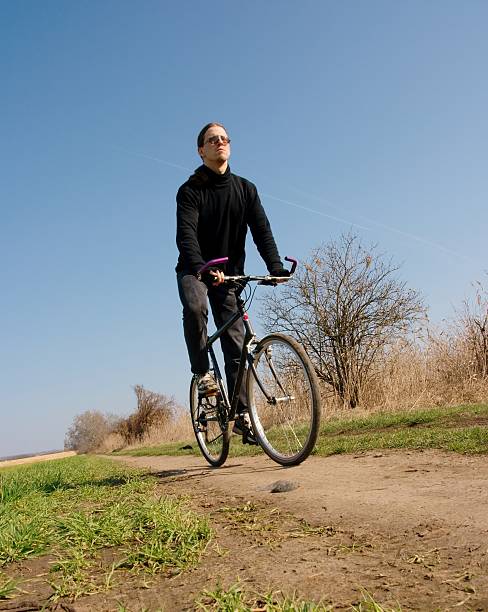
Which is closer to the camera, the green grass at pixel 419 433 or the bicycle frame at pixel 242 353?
the green grass at pixel 419 433

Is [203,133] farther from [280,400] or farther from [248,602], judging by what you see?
[248,602]

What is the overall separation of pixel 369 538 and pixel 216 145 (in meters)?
3.91

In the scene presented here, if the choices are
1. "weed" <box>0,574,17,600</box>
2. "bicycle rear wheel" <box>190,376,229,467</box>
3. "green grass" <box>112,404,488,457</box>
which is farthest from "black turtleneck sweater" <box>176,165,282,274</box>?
"weed" <box>0,574,17,600</box>

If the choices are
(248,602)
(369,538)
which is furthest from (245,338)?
(248,602)

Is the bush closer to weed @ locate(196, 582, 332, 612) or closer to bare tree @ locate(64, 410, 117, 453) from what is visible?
bare tree @ locate(64, 410, 117, 453)

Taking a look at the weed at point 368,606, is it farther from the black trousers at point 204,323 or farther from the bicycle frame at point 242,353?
the black trousers at point 204,323

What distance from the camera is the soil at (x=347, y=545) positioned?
5.19 feet

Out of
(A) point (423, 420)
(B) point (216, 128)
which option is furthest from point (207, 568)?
(A) point (423, 420)

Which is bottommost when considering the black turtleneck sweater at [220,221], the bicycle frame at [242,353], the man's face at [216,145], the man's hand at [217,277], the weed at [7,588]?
the weed at [7,588]

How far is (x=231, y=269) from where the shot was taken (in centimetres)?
537

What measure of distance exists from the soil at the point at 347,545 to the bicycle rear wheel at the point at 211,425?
1716 mm

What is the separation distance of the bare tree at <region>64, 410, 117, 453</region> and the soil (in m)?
48.4

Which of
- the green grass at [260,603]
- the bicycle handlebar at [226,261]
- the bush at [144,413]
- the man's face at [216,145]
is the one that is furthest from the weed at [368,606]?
the bush at [144,413]

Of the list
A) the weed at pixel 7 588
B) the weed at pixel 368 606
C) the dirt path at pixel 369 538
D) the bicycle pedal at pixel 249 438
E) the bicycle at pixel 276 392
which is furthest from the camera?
the bicycle pedal at pixel 249 438
